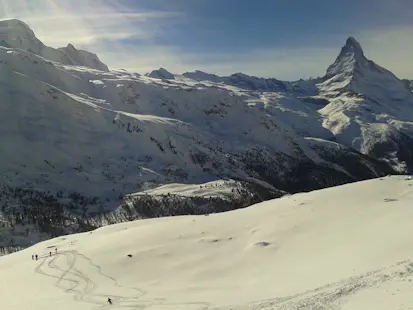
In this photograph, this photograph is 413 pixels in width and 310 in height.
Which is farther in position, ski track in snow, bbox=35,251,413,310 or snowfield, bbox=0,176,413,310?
snowfield, bbox=0,176,413,310

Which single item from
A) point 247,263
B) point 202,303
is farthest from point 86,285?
point 247,263

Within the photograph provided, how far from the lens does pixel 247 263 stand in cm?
3797

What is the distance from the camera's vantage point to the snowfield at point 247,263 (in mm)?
26375

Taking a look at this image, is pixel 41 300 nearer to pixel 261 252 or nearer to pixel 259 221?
pixel 261 252

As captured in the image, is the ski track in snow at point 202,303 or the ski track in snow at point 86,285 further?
the ski track in snow at point 86,285

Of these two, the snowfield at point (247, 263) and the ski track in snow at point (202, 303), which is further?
the snowfield at point (247, 263)

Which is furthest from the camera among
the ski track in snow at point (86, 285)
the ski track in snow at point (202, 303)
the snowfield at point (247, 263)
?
the ski track in snow at point (86, 285)

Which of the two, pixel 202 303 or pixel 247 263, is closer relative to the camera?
pixel 202 303

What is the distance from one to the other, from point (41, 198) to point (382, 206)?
12759 cm

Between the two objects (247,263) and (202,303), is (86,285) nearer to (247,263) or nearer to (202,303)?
(202,303)

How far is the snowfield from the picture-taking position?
86.5ft

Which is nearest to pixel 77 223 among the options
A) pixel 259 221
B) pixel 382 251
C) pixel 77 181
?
pixel 77 181

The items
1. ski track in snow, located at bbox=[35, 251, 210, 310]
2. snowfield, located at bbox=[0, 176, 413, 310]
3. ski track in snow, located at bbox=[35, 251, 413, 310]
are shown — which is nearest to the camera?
ski track in snow, located at bbox=[35, 251, 413, 310]

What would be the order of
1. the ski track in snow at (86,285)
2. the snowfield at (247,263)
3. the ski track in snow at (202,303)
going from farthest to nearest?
the ski track in snow at (86,285) < the snowfield at (247,263) < the ski track in snow at (202,303)
